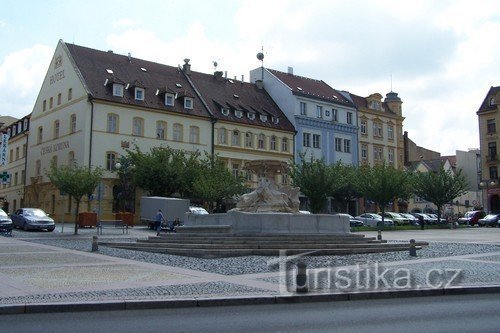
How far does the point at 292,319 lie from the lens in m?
9.42

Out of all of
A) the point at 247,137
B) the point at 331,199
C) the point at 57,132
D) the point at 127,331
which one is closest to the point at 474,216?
the point at 331,199

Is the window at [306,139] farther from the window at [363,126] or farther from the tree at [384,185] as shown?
the tree at [384,185]

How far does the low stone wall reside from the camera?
72.7 feet

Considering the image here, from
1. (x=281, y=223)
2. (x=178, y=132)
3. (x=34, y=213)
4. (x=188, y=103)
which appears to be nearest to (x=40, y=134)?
(x=178, y=132)

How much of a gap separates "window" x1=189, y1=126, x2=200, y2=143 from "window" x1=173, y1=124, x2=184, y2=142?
1.04 metres

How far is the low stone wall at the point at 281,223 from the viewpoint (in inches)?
873

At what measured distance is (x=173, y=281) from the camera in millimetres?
13352

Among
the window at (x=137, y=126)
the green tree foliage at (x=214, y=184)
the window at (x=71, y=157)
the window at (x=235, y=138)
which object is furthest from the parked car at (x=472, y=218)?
the window at (x=71, y=157)

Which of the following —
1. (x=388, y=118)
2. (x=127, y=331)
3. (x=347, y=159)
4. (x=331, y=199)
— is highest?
(x=388, y=118)

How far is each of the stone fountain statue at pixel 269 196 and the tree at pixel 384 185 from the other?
1147 inches

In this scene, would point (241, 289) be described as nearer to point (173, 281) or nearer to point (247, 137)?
point (173, 281)

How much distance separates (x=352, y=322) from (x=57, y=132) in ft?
168

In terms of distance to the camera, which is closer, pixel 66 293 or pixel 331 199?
pixel 66 293

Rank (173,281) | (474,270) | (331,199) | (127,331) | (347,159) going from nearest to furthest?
(127,331)
(173,281)
(474,270)
(331,199)
(347,159)
